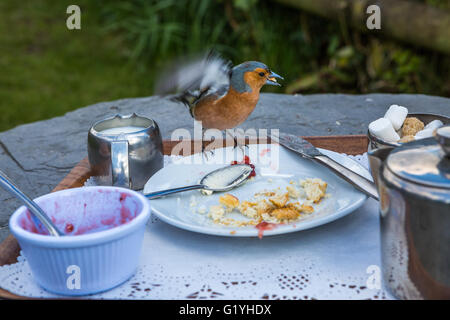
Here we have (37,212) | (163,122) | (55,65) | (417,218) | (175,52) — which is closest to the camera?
(417,218)

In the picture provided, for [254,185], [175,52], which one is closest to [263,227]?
[254,185]

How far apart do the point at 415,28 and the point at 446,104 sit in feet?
3.08

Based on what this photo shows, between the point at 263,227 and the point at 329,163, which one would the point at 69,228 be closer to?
the point at 263,227

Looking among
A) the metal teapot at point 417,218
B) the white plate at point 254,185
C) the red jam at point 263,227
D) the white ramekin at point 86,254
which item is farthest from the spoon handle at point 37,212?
the metal teapot at point 417,218

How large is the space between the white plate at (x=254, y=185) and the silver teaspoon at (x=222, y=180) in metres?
0.01

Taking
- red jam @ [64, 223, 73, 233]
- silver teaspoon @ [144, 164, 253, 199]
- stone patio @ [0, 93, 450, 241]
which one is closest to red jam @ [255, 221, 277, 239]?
silver teaspoon @ [144, 164, 253, 199]

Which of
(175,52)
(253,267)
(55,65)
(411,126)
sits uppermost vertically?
(411,126)

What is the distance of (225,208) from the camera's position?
92cm

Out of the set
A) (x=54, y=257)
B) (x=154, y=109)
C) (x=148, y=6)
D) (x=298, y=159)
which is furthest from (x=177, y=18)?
(x=54, y=257)

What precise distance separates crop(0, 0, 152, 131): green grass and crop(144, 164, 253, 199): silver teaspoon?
2.38 m

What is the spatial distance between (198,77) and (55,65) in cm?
306

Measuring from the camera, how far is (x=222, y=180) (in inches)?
39.5
